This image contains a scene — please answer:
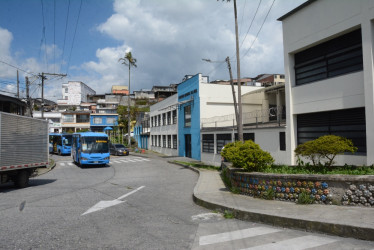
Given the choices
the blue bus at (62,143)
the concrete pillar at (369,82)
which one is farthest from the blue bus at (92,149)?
the concrete pillar at (369,82)

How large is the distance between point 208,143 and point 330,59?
1644cm

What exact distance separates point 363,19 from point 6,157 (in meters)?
14.9

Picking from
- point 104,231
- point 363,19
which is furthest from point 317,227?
point 363,19

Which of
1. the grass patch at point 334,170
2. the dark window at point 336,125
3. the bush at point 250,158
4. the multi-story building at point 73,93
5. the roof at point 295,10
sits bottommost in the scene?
the grass patch at point 334,170

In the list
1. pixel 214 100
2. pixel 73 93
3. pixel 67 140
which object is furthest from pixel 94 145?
pixel 73 93

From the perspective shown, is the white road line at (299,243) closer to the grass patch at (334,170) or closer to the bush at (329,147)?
the grass patch at (334,170)

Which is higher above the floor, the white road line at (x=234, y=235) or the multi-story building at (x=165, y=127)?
the multi-story building at (x=165, y=127)

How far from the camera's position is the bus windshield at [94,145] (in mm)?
23672

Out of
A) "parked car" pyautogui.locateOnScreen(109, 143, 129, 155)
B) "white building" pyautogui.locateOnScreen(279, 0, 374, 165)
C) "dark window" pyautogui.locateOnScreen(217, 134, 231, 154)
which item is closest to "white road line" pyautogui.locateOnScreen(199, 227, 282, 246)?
"white building" pyautogui.locateOnScreen(279, 0, 374, 165)

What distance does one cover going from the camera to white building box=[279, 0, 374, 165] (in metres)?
10.0

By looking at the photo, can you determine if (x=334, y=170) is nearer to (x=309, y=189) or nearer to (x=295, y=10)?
(x=309, y=189)

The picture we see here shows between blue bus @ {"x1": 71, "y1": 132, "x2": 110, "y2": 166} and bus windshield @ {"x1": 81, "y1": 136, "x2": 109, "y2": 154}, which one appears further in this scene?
bus windshield @ {"x1": 81, "y1": 136, "x2": 109, "y2": 154}

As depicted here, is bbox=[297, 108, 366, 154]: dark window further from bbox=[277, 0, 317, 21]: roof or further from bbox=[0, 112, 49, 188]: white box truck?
bbox=[0, 112, 49, 188]: white box truck

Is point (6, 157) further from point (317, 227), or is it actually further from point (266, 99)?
point (266, 99)
